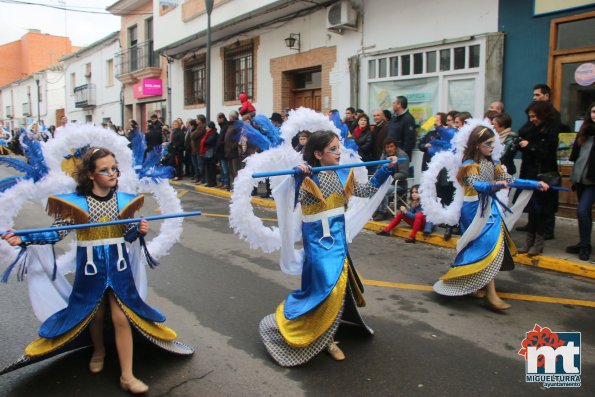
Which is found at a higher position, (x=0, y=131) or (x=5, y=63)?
(x=5, y=63)

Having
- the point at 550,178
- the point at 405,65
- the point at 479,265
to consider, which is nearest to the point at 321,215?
the point at 479,265

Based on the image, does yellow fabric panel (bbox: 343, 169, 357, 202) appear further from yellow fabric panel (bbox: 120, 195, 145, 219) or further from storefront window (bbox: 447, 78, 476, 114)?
Result: storefront window (bbox: 447, 78, 476, 114)

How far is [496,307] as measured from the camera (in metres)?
4.73

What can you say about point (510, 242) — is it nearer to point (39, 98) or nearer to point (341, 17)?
point (341, 17)

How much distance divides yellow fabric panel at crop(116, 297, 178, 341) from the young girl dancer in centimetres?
487

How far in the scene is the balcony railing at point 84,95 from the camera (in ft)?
100

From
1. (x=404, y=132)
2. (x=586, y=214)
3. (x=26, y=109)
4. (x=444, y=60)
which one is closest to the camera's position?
(x=586, y=214)

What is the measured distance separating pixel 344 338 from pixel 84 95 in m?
31.2

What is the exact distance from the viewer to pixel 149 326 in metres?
3.43

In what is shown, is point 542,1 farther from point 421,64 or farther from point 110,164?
point 110,164

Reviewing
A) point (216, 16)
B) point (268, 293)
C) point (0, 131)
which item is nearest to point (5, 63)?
point (0, 131)

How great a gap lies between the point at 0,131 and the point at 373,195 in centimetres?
2629

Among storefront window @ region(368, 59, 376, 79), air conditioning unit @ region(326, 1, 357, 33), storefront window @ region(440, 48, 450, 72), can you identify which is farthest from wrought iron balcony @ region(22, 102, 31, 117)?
storefront window @ region(440, 48, 450, 72)

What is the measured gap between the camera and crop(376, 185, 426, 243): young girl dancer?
25.3 feet
